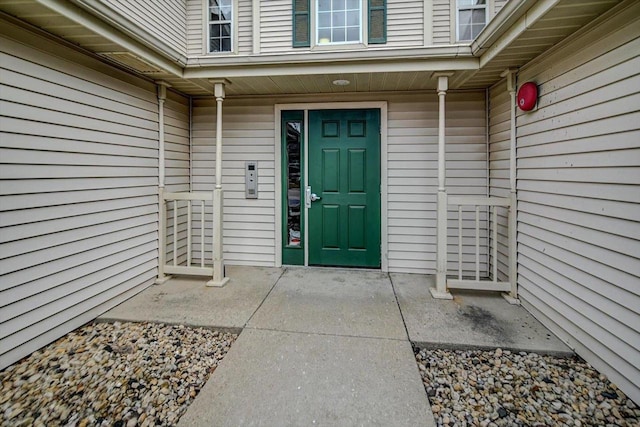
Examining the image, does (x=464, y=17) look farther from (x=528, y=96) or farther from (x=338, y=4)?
(x=528, y=96)

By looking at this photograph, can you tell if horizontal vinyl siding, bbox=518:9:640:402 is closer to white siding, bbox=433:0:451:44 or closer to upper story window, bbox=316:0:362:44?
white siding, bbox=433:0:451:44

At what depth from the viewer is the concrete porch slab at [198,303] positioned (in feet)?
8.75

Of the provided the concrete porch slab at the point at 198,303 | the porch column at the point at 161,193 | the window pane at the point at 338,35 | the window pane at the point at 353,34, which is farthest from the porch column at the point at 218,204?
the window pane at the point at 353,34

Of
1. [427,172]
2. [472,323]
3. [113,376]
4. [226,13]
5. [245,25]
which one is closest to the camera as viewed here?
[113,376]

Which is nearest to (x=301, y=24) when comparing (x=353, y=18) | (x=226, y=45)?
(x=353, y=18)

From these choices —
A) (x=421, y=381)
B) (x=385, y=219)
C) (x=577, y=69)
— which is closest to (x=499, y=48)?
(x=577, y=69)

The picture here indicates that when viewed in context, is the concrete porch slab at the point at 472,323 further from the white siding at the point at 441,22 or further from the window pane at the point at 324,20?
the window pane at the point at 324,20

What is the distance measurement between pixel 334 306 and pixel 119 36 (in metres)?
2.94

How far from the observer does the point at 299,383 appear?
6.16 ft

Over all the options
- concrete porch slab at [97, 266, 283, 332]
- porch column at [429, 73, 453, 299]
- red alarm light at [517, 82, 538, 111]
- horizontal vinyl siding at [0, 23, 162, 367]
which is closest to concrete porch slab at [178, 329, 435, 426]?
concrete porch slab at [97, 266, 283, 332]

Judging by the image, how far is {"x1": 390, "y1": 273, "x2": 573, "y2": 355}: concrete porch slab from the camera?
2.27 meters

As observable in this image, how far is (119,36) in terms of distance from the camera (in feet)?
8.09

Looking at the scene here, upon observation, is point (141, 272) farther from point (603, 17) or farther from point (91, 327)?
point (603, 17)

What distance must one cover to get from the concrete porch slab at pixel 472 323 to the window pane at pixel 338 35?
11.0ft
